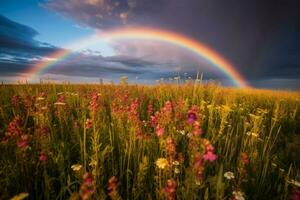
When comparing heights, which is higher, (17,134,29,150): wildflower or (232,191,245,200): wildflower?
(17,134,29,150): wildflower

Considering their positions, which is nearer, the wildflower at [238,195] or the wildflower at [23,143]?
the wildflower at [23,143]

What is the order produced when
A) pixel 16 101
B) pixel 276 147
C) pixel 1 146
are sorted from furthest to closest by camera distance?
1. pixel 16 101
2. pixel 276 147
3. pixel 1 146

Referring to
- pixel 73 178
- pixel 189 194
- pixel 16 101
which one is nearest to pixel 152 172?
pixel 189 194

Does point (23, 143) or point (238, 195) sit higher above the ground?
point (23, 143)

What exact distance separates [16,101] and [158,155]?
2.98 meters

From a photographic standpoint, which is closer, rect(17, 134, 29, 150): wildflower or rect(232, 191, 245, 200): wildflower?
rect(17, 134, 29, 150): wildflower

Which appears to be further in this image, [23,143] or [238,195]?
[238,195]

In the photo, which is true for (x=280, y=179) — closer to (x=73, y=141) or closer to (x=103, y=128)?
(x=103, y=128)

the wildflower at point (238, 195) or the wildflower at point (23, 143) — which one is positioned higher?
the wildflower at point (23, 143)

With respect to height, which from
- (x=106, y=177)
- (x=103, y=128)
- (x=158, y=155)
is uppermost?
(x=103, y=128)

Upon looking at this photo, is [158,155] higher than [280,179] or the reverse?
higher

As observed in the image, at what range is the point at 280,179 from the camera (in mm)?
2523

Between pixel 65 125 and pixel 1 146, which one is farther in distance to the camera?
pixel 65 125

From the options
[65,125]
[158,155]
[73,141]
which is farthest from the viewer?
[65,125]
